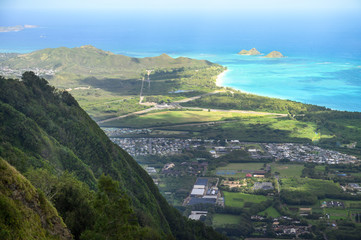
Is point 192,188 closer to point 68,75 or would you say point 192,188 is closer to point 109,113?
point 109,113

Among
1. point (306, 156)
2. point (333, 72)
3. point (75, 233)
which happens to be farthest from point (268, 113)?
point (75, 233)

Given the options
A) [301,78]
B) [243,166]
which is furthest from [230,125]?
[301,78]

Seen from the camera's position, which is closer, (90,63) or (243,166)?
(243,166)

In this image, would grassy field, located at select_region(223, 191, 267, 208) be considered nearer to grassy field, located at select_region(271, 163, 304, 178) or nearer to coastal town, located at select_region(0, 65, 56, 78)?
grassy field, located at select_region(271, 163, 304, 178)

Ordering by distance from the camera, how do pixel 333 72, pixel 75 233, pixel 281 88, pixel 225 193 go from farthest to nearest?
pixel 333 72, pixel 281 88, pixel 225 193, pixel 75 233

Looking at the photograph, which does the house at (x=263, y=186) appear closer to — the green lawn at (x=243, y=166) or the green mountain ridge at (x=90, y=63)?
the green lawn at (x=243, y=166)

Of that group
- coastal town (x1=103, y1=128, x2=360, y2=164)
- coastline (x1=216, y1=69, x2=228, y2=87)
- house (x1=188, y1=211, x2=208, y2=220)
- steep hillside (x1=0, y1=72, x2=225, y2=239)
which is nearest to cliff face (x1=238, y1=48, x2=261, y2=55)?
coastline (x1=216, y1=69, x2=228, y2=87)

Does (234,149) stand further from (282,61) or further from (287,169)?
Result: (282,61)
